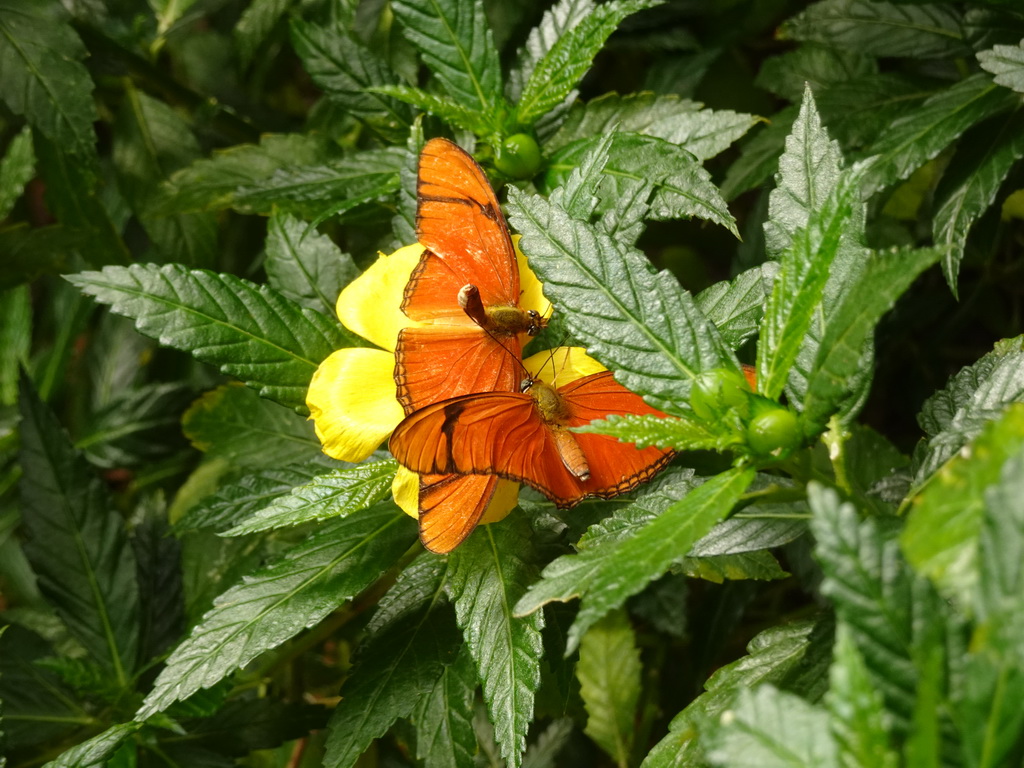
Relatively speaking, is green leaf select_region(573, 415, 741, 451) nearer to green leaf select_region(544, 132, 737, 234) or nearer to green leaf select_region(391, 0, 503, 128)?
green leaf select_region(544, 132, 737, 234)

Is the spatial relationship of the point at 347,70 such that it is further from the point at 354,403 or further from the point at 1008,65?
the point at 1008,65

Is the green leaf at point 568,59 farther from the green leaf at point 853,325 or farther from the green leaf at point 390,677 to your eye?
the green leaf at point 390,677

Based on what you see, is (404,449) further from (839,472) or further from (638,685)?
(638,685)

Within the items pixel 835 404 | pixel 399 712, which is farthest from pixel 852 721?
pixel 399 712

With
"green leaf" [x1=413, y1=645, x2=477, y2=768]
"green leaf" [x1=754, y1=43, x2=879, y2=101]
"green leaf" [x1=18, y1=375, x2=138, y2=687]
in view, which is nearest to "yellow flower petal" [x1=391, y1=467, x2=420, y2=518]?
"green leaf" [x1=413, y1=645, x2=477, y2=768]

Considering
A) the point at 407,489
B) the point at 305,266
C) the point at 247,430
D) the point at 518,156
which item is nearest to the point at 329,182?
the point at 305,266

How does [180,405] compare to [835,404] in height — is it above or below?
below

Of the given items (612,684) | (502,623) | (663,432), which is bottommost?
(612,684)

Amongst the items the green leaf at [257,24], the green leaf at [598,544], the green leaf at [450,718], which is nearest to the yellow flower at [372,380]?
the green leaf at [598,544]
